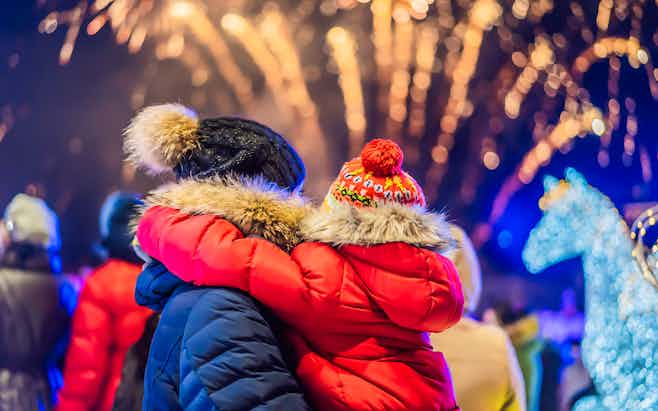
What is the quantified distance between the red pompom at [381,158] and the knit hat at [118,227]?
1.68 metres

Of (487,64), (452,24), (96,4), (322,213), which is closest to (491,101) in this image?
(487,64)

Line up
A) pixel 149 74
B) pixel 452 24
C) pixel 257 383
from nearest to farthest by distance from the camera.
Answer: pixel 257 383
pixel 149 74
pixel 452 24

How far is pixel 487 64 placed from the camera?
511cm

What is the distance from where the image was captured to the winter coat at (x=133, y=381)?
1874 mm

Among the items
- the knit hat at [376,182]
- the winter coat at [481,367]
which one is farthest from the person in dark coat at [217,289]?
the winter coat at [481,367]

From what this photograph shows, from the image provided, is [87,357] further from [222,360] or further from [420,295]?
[420,295]

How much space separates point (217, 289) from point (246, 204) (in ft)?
0.54

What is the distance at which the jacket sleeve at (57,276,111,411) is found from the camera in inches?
98.3

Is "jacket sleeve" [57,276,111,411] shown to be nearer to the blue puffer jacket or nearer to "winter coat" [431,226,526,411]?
"winter coat" [431,226,526,411]

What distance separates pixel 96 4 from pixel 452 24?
2.66 m

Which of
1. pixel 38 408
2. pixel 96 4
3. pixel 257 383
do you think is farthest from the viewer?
pixel 96 4

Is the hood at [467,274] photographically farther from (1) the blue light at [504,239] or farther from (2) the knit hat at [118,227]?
(1) the blue light at [504,239]

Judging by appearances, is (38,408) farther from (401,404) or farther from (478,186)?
(478,186)

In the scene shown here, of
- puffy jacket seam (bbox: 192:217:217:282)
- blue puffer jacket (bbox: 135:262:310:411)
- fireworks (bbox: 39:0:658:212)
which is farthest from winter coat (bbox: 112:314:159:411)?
fireworks (bbox: 39:0:658:212)
